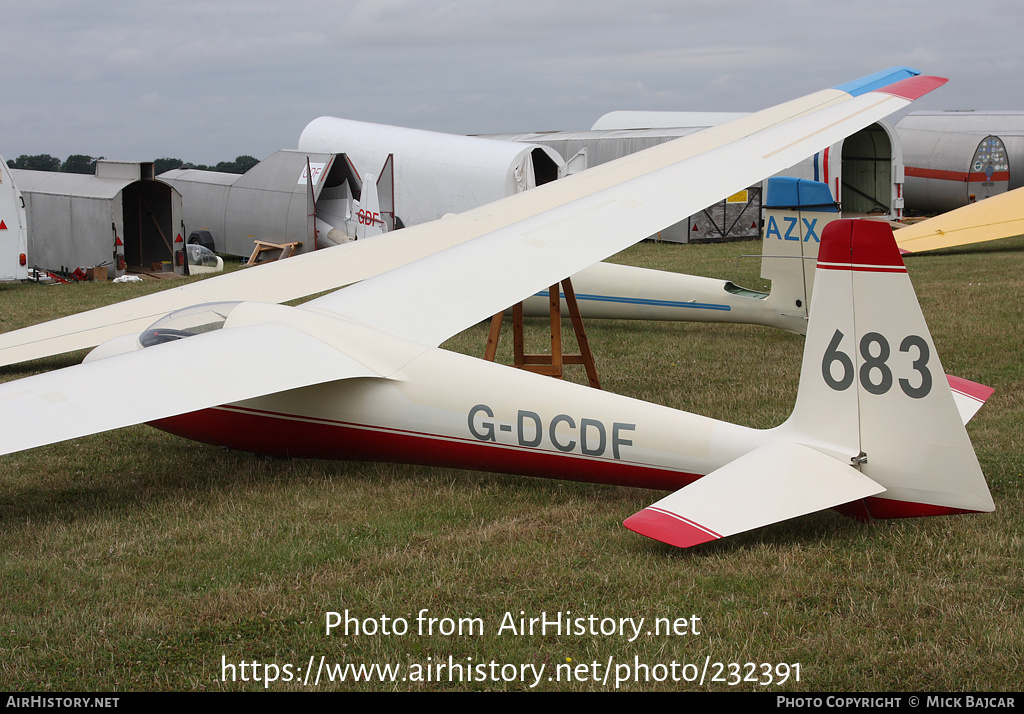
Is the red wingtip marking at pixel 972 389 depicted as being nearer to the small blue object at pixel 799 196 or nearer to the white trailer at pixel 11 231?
Result: the small blue object at pixel 799 196

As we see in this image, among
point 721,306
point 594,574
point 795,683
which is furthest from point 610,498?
point 721,306

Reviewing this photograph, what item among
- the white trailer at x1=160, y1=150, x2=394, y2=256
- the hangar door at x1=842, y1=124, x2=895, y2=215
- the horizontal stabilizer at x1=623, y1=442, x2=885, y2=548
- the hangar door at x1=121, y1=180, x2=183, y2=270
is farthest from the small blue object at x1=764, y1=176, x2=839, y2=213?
the hangar door at x1=842, y1=124, x2=895, y2=215

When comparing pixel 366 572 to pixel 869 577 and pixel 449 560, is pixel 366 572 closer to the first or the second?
pixel 449 560

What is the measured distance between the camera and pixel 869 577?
16.4ft

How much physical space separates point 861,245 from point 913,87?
649cm

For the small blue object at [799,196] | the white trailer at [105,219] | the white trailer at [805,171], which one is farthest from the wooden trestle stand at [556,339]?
the white trailer at [805,171]

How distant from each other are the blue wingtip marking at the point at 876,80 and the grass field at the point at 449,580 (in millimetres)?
4610

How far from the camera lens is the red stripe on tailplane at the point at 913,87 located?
9859mm

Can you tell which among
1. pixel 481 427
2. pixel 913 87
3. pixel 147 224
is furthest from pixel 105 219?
pixel 913 87

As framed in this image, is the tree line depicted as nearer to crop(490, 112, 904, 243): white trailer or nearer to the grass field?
crop(490, 112, 904, 243): white trailer

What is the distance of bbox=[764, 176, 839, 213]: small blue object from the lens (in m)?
11.2

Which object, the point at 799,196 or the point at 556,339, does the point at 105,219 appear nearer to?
the point at 556,339

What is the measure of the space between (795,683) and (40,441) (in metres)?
4.67

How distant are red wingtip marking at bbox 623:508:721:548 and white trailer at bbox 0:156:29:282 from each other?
20653mm
